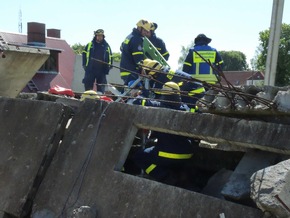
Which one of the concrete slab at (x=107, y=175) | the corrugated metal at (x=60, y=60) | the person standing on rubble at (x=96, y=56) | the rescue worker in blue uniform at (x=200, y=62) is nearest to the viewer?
the concrete slab at (x=107, y=175)

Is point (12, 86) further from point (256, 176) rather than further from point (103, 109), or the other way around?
point (256, 176)

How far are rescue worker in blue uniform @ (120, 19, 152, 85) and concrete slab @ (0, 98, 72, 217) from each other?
2971 mm

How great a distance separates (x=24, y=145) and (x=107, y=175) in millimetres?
1035

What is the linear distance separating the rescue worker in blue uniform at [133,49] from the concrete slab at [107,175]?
10.2 feet

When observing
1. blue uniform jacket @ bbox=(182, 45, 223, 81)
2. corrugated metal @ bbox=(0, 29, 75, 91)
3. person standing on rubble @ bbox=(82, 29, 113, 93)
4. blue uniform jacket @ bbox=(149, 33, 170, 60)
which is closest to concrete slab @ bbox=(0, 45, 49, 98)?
blue uniform jacket @ bbox=(182, 45, 223, 81)

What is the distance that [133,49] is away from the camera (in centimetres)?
716

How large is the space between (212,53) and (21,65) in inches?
121

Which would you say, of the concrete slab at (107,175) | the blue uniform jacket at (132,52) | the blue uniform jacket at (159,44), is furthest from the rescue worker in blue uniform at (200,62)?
the concrete slab at (107,175)

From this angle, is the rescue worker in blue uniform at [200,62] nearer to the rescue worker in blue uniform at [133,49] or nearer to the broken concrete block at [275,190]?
the rescue worker in blue uniform at [133,49]

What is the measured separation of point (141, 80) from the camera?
243 inches

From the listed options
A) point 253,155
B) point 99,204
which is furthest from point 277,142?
point 99,204

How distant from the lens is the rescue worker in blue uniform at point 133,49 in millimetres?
7129

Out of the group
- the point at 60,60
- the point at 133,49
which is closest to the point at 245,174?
the point at 133,49

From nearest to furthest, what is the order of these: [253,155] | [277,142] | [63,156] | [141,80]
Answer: [277,142]
[253,155]
[63,156]
[141,80]
